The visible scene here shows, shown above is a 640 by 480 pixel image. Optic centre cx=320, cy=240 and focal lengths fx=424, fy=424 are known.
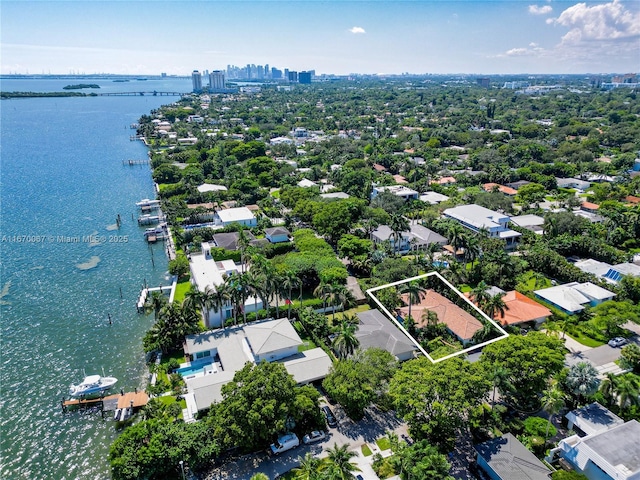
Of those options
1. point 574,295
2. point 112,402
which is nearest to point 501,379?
point 574,295

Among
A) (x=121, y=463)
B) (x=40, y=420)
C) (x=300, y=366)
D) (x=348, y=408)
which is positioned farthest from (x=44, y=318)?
(x=348, y=408)

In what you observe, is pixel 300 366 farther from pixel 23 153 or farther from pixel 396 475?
pixel 23 153

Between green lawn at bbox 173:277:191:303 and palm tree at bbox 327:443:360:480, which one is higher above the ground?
palm tree at bbox 327:443:360:480

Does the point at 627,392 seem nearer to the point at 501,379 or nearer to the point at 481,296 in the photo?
the point at 501,379

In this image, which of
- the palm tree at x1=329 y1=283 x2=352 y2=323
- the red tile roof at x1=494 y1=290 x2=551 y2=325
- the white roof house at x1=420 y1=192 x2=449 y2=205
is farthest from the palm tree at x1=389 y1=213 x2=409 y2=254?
the white roof house at x1=420 y1=192 x2=449 y2=205

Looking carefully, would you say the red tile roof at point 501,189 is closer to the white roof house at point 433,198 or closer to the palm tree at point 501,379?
the white roof house at point 433,198

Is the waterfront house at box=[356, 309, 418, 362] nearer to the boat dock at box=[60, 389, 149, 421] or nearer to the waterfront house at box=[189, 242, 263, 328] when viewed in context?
the waterfront house at box=[189, 242, 263, 328]
